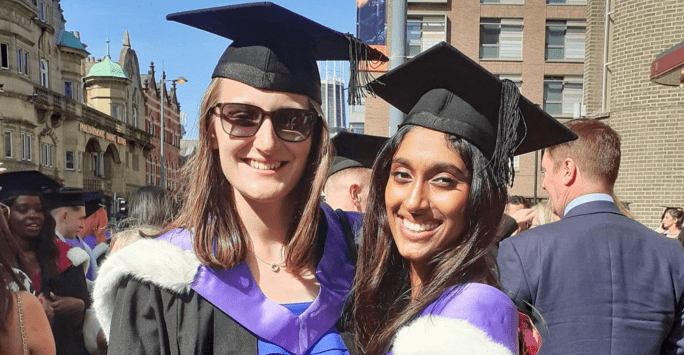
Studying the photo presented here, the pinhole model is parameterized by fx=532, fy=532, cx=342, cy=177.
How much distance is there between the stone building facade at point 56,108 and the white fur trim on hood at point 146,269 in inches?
964

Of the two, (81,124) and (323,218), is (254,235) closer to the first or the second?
(323,218)

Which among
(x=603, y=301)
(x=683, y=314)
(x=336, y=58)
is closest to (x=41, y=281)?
(x=336, y=58)

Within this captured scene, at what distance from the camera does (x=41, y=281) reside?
3809 mm

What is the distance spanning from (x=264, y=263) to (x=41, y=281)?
2.77 meters

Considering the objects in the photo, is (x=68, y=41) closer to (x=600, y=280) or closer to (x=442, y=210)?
(x=600, y=280)

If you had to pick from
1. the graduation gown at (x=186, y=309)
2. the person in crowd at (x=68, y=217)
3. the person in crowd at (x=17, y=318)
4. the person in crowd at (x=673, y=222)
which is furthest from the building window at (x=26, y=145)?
the graduation gown at (x=186, y=309)

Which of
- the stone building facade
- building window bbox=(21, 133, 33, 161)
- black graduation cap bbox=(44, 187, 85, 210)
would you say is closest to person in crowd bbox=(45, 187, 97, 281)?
black graduation cap bbox=(44, 187, 85, 210)

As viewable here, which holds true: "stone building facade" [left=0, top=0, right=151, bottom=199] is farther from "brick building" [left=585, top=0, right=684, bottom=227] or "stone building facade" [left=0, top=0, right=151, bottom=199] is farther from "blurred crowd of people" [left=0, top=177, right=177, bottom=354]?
"brick building" [left=585, top=0, right=684, bottom=227]

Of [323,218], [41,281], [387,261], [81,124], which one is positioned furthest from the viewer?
[81,124]

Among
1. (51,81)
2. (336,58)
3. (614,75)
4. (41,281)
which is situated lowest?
(41,281)

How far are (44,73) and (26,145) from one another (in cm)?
534

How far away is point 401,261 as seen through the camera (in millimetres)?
1848

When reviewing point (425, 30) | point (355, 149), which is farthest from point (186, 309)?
point (425, 30)

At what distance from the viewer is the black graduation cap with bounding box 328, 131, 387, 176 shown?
3992 mm
